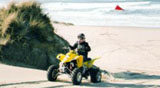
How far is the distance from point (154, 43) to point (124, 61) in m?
4.19

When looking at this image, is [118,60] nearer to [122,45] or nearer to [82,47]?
[122,45]

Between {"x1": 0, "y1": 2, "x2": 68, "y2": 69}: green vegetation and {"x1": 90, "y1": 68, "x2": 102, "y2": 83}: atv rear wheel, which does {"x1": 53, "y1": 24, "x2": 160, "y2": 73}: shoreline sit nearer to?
{"x1": 0, "y1": 2, "x2": 68, "y2": 69}: green vegetation

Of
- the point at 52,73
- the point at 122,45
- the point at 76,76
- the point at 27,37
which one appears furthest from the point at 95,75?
the point at 122,45

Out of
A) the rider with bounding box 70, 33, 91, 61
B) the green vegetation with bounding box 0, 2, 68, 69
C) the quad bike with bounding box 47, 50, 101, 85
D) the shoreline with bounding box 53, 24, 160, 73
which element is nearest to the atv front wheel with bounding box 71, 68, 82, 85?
the quad bike with bounding box 47, 50, 101, 85

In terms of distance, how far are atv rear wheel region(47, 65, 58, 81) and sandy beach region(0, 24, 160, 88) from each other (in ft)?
0.51

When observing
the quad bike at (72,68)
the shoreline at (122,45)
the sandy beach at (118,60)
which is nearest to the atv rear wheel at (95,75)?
the quad bike at (72,68)

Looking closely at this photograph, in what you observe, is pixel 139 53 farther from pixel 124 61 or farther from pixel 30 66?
pixel 30 66

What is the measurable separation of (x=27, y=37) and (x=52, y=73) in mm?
3602

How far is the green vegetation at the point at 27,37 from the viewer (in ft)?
41.9

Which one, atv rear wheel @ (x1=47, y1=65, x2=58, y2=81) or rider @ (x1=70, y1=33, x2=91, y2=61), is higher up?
rider @ (x1=70, y1=33, x2=91, y2=61)

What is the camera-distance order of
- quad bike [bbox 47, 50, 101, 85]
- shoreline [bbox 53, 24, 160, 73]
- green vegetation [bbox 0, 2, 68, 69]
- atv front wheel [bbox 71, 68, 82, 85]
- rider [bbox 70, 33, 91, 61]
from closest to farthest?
atv front wheel [bbox 71, 68, 82, 85] < quad bike [bbox 47, 50, 101, 85] < rider [bbox 70, 33, 91, 61] < green vegetation [bbox 0, 2, 68, 69] < shoreline [bbox 53, 24, 160, 73]

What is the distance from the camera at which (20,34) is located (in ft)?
42.9

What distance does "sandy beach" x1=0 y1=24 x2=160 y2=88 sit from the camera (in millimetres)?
9930

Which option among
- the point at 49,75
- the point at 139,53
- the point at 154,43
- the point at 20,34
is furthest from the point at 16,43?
the point at 154,43
